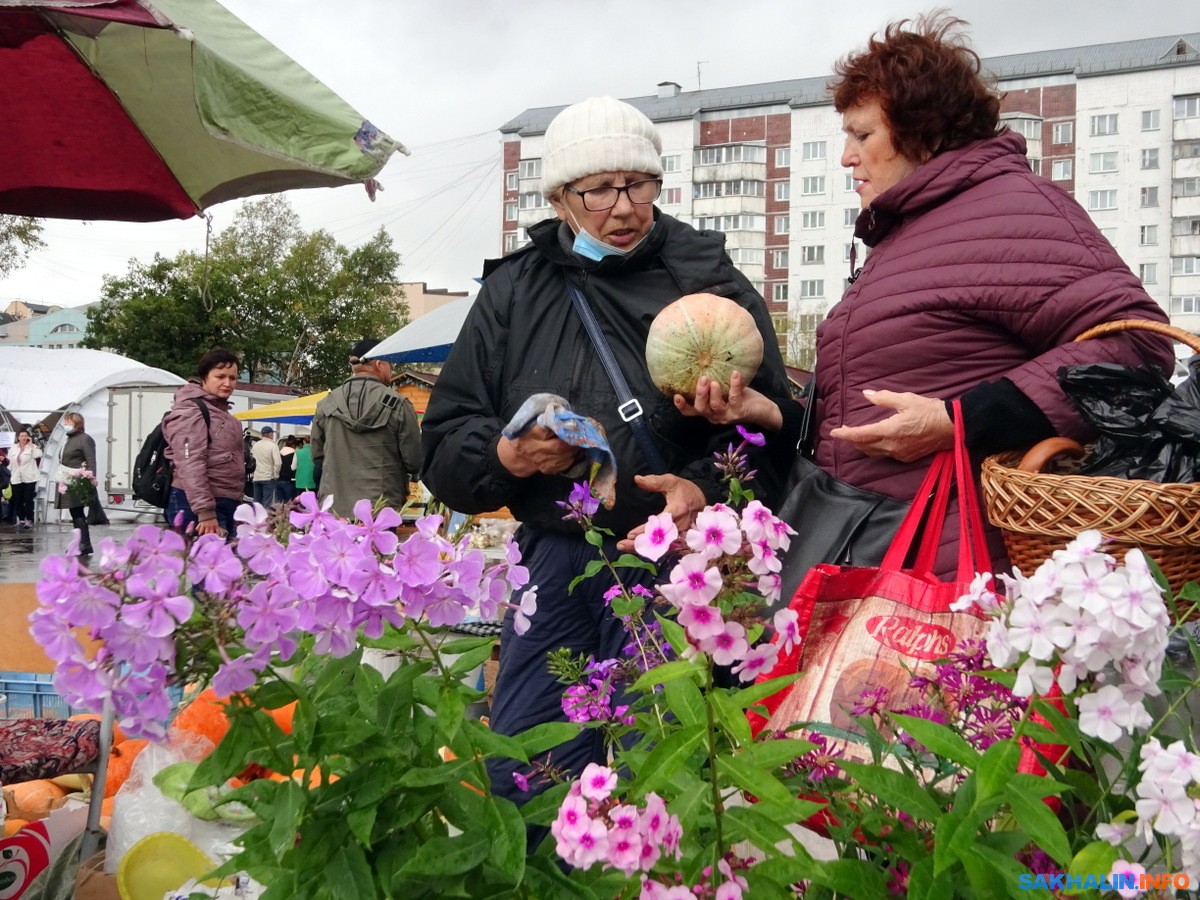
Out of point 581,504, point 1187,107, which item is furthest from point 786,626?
point 1187,107

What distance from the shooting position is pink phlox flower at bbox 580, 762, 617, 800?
104 cm

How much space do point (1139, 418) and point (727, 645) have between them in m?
1.07

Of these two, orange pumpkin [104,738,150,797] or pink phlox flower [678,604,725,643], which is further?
orange pumpkin [104,738,150,797]

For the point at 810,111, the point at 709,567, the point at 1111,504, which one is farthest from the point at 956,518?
the point at 810,111

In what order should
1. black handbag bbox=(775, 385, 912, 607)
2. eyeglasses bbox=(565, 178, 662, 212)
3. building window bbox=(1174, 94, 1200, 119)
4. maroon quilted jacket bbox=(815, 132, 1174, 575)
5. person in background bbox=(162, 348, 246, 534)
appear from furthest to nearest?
1. building window bbox=(1174, 94, 1200, 119)
2. person in background bbox=(162, 348, 246, 534)
3. eyeglasses bbox=(565, 178, 662, 212)
4. black handbag bbox=(775, 385, 912, 607)
5. maroon quilted jacket bbox=(815, 132, 1174, 575)

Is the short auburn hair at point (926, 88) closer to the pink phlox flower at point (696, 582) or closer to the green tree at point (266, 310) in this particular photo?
the pink phlox flower at point (696, 582)

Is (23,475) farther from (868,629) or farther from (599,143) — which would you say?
(868,629)

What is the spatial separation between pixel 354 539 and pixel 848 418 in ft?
4.55

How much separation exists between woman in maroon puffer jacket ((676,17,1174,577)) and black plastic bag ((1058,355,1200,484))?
0.29 feet

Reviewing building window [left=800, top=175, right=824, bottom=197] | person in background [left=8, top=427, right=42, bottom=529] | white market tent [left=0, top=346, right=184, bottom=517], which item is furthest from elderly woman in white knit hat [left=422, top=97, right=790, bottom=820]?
building window [left=800, top=175, right=824, bottom=197]

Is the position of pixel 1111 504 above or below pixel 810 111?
below

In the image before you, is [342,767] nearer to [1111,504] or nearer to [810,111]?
[1111,504]

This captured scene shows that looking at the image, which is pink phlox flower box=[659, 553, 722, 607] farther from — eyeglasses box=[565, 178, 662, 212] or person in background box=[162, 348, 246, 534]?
person in background box=[162, 348, 246, 534]

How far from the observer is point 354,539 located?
109 centimetres
